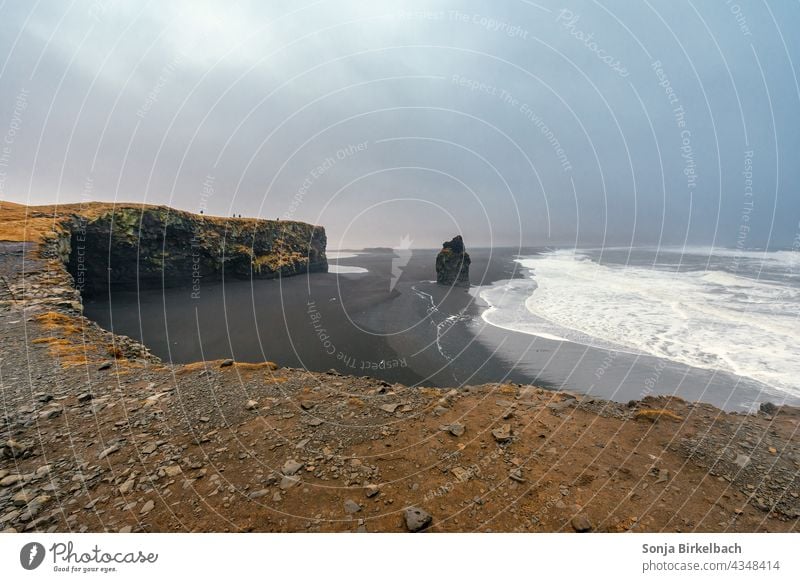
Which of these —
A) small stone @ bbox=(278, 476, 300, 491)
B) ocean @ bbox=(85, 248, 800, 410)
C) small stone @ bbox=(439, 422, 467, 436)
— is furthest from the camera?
ocean @ bbox=(85, 248, 800, 410)

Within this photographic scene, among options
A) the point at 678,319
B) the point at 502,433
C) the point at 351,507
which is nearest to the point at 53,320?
the point at 351,507

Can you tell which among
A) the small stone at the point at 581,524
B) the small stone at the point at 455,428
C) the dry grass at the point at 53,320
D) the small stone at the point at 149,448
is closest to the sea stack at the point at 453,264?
the small stone at the point at 455,428

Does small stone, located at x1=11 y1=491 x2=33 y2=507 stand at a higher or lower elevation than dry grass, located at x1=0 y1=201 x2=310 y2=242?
lower

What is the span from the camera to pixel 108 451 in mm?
5418

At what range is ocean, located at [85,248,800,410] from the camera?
13898mm

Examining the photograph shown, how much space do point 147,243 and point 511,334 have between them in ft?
142

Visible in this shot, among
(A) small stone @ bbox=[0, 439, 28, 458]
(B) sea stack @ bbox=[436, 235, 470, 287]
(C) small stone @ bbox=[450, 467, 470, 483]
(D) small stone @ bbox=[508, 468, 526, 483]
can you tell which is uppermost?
(B) sea stack @ bbox=[436, 235, 470, 287]

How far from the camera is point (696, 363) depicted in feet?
50.8

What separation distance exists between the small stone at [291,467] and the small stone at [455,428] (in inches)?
126

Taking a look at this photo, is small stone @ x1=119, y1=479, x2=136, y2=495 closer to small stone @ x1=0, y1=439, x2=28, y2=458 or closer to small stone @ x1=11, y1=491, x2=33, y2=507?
small stone @ x1=11, y1=491, x2=33, y2=507

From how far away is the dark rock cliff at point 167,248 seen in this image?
1153 inches

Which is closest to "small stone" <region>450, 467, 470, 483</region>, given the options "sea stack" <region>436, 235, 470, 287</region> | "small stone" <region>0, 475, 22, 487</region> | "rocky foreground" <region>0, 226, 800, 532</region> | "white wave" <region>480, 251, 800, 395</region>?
"rocky foreground" <region>0, 226, 800, 532</region>

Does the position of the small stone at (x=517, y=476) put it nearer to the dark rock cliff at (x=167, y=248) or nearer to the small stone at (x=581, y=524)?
the small stone at (x=581, y=524)

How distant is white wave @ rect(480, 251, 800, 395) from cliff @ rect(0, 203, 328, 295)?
1388 inches
